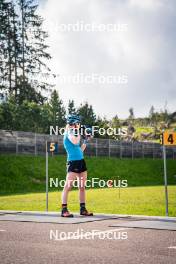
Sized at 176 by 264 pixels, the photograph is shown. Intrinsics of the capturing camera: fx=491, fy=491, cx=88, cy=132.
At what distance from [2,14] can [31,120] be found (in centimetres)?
1260

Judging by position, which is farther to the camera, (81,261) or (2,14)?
(2,14)

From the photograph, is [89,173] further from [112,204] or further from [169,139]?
[169,139]

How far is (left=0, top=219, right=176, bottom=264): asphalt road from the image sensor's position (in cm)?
564

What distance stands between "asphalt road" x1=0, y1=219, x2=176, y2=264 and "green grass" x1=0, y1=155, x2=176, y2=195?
19.1m

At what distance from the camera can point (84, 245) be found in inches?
261

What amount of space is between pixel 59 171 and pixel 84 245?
30.3 meters

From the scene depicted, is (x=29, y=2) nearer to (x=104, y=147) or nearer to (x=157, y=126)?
(x=104, y=147)

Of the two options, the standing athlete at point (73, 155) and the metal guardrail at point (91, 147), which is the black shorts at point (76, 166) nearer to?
the standing athlete at point (73, 155)

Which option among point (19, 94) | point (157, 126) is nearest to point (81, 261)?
point (19, 94)

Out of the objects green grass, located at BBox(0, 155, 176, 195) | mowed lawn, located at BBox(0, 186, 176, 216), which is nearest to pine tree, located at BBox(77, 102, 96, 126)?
green grass, located at BBox(0, 155, 176, 195)

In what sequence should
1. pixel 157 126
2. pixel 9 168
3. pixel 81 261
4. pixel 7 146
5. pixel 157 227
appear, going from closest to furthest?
pixel 81 261 → pixel 157 227 → pixel 9 168 → pixel 7 146 → pixel 157 126

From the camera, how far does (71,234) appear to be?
7.64m

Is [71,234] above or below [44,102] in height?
below

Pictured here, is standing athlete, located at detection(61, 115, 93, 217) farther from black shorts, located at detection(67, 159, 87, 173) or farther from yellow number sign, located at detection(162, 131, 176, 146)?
yellow number sign, located at detection(162, 131, 176, 146)
